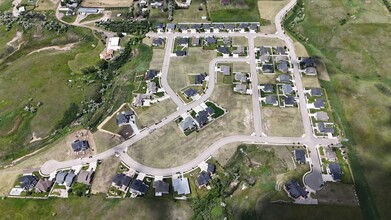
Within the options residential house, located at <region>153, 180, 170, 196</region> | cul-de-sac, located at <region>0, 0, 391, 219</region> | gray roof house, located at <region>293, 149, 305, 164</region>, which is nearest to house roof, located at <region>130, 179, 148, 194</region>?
cul-de-sac, located at <region>0, 0, 391, 219</region>

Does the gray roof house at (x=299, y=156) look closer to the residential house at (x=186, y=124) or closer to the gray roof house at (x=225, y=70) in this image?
the residential house at (x=186, y=124)

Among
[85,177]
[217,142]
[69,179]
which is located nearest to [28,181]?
[69,179]

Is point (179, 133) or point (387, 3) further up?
point (387, 3)

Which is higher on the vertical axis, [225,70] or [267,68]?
[267,68]

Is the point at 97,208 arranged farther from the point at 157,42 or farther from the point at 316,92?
the point at 316,92

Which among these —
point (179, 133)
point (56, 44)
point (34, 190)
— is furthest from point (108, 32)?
point (34, 190)

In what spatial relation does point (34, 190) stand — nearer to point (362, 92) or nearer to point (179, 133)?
point (179, 133)
